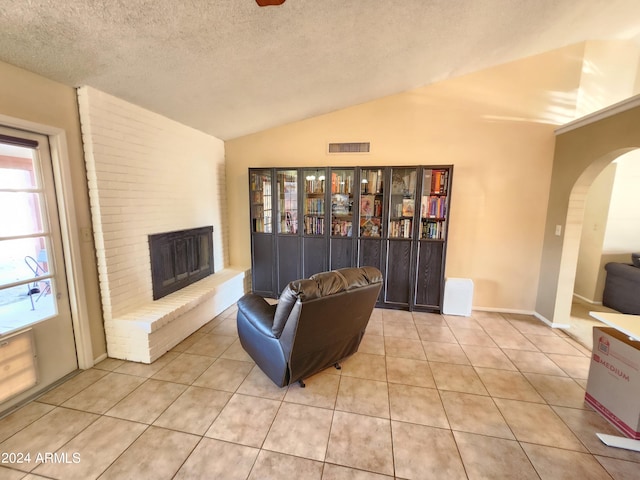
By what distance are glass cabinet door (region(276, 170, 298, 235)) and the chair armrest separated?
5.60ft

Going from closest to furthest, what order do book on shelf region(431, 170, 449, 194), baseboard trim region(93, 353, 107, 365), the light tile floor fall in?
the light tile floor < baseboard trim region(93, 353, 107, 365) < book on shelf region(431, 170, 449, 194)

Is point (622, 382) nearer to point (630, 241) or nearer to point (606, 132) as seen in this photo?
point (606, 132)

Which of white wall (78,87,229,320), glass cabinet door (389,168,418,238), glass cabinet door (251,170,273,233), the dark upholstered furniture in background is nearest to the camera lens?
white wall (78,87,229,320)

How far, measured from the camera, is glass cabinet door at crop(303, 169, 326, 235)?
386 centimetres

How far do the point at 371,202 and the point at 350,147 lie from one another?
34.7 inches

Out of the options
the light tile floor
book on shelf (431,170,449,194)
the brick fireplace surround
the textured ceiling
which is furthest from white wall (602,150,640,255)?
the brick fireplace surround

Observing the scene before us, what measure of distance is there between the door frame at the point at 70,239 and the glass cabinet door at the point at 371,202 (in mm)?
3090

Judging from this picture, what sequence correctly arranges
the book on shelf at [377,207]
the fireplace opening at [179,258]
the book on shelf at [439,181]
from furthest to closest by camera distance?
the book on shelf at [377,207]
the book on shelf at [439,181]
the fireplace opening at [179,258]

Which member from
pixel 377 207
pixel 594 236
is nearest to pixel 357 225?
pixel 377 207

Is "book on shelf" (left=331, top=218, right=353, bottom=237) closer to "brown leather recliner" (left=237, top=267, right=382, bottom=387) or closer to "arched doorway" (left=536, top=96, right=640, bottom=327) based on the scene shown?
"brown leather recliner" (left=237, top=267, right=382, bottom=387)

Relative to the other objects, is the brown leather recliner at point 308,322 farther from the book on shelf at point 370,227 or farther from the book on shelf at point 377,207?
the book on shelf at point 377,207

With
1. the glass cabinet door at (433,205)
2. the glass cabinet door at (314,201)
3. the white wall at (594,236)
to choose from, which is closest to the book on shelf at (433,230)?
the glass cabinet door at (433,205)

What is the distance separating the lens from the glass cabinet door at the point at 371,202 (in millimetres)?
3713

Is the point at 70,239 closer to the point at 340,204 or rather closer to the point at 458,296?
the point at 340,204
